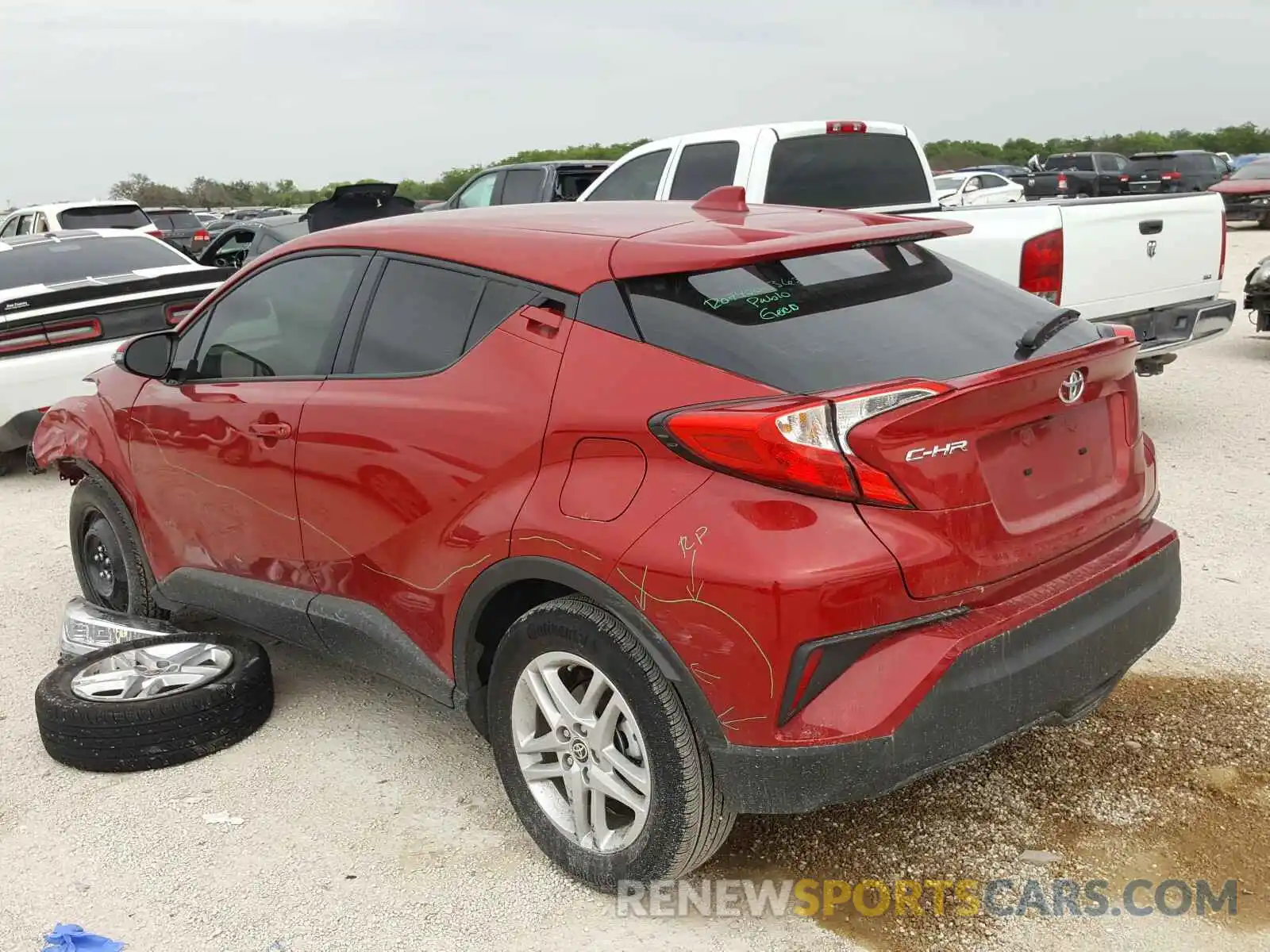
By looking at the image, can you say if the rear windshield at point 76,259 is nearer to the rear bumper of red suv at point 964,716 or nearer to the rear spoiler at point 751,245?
the rear spoiler at point 751,245

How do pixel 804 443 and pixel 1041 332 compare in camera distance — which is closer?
pixel 804 443

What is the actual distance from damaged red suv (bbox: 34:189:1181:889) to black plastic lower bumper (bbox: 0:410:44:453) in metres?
4.77

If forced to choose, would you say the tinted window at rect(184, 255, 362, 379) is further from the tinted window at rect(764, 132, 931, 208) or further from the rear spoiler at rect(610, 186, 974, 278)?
the tinted window at rect(764, 132, 931, 208)

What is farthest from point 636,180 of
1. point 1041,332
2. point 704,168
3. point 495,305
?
point 1041,332

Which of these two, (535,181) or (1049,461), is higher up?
(535,181)

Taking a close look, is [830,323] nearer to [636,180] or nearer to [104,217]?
[636,180]

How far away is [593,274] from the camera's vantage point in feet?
9.41

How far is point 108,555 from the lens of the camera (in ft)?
16.0

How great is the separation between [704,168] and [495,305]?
4.94 metres

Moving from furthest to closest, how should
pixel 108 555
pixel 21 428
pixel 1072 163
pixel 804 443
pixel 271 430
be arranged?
1. pixel 1072 163
2. pixel 21 428
3. pixel 108 555
4. pixel 271 430
5. pixel 804 443

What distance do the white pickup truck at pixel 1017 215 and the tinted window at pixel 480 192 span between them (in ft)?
10.8

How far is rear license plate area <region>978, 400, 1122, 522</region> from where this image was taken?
266 centimetres

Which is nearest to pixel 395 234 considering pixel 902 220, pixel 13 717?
pixel 902 220

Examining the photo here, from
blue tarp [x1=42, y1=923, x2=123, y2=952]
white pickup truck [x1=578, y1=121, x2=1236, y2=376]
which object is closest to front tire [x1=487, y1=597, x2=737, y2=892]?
blue tarp [x1=42, y1=923, x2=123, y2=952]
